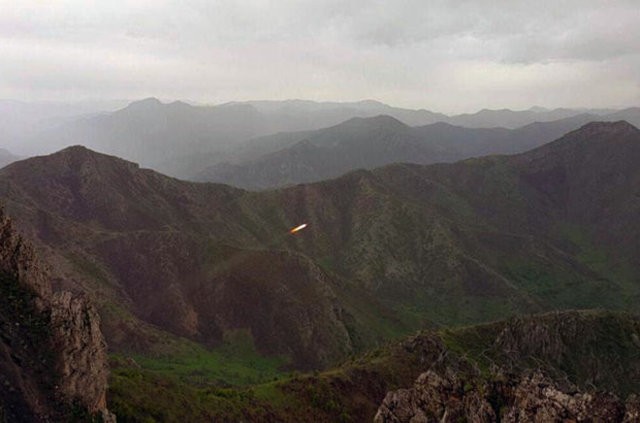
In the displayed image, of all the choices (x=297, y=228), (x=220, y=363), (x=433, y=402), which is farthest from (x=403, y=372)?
(x=297, y=228)

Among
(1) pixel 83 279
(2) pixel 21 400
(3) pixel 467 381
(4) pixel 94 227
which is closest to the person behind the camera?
(2) pixel 21 400

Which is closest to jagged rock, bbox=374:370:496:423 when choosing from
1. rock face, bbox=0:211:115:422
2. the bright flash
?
rock face, bbox=0:211:115:422

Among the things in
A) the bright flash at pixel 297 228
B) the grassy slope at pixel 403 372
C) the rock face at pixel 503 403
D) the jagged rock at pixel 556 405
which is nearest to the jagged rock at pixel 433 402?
the rock face at pixel 503 403

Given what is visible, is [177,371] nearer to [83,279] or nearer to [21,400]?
[83,279]

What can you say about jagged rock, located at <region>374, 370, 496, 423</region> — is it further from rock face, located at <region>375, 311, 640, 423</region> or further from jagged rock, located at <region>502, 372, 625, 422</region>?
jagged rock, located at <region>502, 372, 625, 422</region>

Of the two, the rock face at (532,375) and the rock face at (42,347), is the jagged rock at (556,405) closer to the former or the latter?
the rock face at (532,375)

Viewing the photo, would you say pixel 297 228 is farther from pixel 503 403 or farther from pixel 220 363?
pixel 503 403

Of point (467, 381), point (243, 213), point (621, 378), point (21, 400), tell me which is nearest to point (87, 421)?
point (21, 400)
